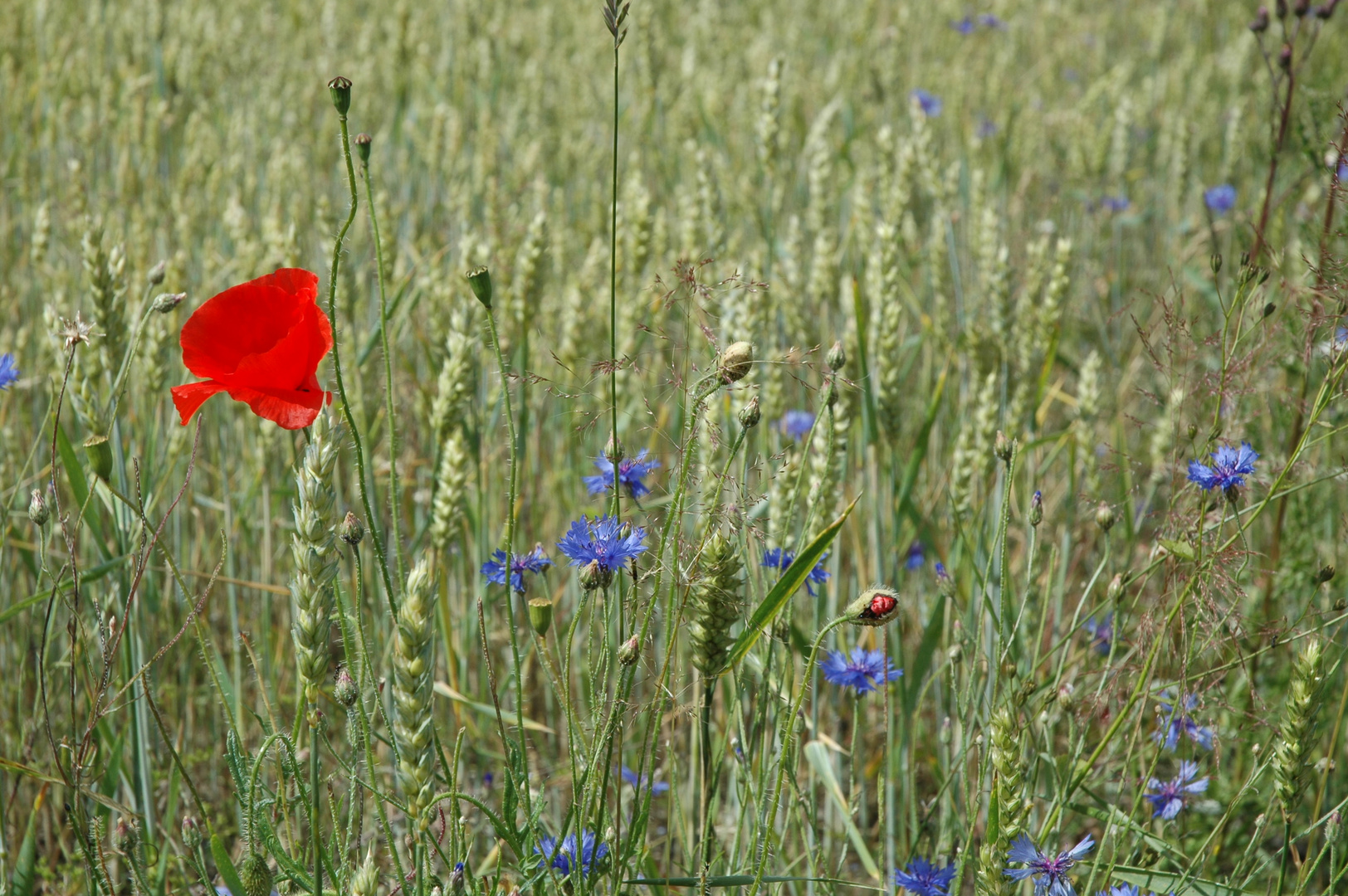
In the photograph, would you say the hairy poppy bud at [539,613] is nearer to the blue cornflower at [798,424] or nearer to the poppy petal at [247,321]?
the poppy petal at [247,321]

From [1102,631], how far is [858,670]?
0.63m

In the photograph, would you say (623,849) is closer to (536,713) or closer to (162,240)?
(536,713)

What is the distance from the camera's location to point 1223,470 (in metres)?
1.20

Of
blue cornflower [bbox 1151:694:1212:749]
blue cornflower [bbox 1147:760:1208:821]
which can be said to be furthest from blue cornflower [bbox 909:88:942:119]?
blue cornflower [bbox 1147:760:1208:821]

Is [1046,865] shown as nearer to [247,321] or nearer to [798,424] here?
[247,321]

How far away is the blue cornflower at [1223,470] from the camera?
1.20 meters

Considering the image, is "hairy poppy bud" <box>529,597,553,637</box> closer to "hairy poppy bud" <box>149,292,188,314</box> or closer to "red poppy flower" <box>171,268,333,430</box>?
"red poppy flower" <box>171,268,333,430</box>

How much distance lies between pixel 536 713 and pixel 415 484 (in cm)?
49

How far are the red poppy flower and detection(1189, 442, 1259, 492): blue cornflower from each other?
0.89 meters

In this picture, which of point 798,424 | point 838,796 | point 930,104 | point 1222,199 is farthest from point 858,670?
point 930,104

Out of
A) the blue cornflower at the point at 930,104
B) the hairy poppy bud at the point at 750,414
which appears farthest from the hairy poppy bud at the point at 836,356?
the blue cornflower at the point at 930,104

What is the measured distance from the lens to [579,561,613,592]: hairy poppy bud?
0.91 meters

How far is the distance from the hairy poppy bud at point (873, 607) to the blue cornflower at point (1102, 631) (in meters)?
0.79

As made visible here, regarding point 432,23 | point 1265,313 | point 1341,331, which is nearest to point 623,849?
point 1265,313
